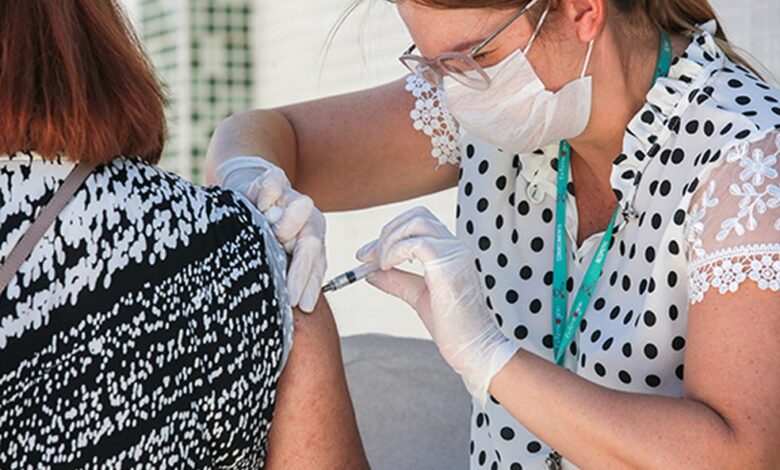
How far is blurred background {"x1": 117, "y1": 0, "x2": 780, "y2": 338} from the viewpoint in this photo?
510cm

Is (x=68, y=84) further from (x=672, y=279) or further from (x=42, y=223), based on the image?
(x=672, y=279)

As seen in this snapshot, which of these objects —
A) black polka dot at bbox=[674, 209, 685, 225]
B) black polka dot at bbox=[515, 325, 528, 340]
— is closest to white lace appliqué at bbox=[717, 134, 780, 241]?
black polka dot at bbox=[674, 209, 685, 225]

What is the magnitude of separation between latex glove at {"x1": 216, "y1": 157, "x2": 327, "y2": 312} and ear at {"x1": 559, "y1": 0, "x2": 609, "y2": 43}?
0.54 m

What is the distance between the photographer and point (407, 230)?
188 cm

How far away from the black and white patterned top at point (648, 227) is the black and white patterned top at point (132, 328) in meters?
0.66

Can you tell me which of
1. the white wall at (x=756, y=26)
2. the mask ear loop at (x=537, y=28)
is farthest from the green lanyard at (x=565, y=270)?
the white wall at (x=756, y=26)

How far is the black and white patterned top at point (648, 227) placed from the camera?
1.79 meters

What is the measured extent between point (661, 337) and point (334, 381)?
22.5 inches

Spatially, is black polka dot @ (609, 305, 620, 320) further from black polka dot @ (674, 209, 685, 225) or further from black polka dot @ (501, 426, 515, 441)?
black polka dot @ (501, 426, 515, 441)

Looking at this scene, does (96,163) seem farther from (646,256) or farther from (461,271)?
(646,256)

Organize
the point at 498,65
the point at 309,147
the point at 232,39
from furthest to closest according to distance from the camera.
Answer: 1. the point at 232,39
2. the point at 309,147
3. the point at 498,65

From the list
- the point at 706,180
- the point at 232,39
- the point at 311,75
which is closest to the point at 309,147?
the point at 706,180

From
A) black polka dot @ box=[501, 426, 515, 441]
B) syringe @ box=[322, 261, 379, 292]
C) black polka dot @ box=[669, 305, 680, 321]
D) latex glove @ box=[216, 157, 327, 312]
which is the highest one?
latex glove @ box=[216, 157, 327, 312]

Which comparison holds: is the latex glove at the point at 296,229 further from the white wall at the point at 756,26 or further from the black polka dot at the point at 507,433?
the white wall at the point at 756,26
